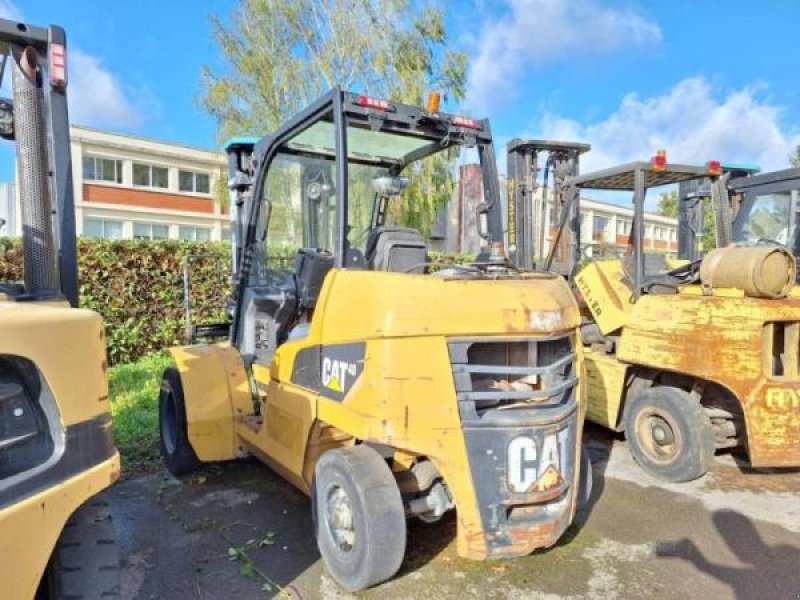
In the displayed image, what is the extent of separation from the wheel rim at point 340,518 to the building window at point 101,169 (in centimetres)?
2708

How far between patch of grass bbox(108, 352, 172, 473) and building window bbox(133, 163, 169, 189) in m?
21.4

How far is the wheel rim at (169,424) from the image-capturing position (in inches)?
196

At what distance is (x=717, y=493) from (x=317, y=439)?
3217mm

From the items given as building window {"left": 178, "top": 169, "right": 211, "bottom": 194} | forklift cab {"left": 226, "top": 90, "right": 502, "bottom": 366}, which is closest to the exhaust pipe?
forklift cab {"left": 226, "top": 90, "right": 502, "bottom": 366}

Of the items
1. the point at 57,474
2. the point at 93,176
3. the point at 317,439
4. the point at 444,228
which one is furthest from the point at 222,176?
the point at 57,474

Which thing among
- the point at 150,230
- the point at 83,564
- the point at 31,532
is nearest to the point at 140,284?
the point at 83,564

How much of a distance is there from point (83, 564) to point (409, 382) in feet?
4.98

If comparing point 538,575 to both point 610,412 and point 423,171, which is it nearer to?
point 610,412

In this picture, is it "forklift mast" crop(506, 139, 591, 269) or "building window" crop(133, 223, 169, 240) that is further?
"building window" crop(133, 223, 169, 240)

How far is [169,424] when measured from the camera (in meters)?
5.13

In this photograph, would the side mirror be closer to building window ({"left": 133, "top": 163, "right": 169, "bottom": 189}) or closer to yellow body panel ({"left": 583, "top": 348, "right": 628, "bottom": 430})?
yellow body panel ({"left": 583, "top": 348, "right": 628, "bottom": 430})

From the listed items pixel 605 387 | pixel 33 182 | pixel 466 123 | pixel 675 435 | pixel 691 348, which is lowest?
pixel 675 435

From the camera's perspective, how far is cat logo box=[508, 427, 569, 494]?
301cm

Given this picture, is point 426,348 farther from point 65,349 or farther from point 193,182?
point 193,182
